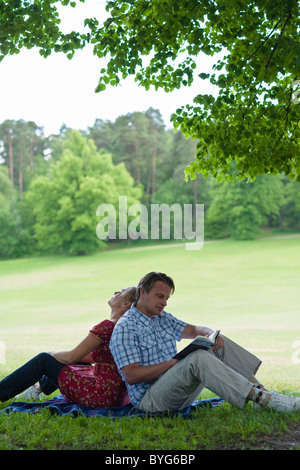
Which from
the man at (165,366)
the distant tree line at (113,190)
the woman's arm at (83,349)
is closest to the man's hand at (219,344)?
the man at (165,366)

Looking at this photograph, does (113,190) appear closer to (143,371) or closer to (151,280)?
(151,280)

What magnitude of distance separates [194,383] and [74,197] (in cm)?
4501

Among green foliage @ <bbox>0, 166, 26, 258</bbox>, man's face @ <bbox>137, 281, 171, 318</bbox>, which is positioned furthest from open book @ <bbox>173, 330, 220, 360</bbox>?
green foliage @ <bbox>0, 166, 26, 258</bbox>

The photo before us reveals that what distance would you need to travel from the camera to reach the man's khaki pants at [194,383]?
14.5ft

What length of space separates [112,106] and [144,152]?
7882mm

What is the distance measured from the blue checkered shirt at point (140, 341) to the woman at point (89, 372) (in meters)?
0.21

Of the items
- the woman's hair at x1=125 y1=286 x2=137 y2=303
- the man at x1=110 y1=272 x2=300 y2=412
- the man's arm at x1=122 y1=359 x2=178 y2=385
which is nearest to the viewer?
the man at x1=110 y1=272 x2=300 y2=412

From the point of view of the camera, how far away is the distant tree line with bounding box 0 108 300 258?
47500 millimetres

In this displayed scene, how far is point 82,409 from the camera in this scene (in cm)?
495

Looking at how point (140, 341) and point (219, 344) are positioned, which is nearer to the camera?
point (140, 341)

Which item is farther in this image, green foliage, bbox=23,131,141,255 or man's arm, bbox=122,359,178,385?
green foliage, bbox=23,131,141,255

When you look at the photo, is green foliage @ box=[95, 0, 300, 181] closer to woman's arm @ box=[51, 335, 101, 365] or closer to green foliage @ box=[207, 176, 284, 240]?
→ woman's arm @ box=[51, 335, 101, 365]

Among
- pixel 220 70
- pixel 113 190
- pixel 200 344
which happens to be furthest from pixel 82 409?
pixel 113 190

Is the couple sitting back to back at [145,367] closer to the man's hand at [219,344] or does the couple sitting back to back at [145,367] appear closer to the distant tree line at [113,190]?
the man's hand at [219,344]
